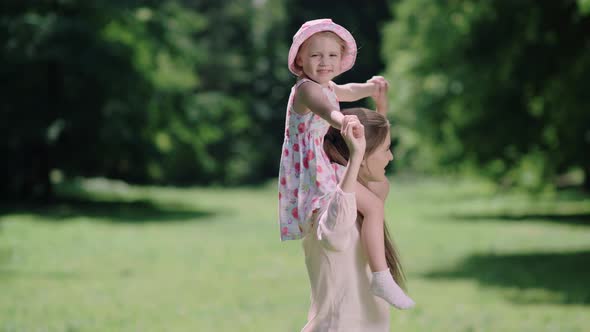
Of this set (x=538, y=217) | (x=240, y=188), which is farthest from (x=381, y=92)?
(x=240, y=188)

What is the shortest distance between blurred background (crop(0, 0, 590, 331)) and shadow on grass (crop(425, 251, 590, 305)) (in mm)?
61

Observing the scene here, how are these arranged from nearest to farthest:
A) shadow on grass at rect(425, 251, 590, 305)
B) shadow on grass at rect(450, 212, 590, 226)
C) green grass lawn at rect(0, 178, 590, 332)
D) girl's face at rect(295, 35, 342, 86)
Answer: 1. girl's face at rect(295, 35, 342, 86)
2. green grass lawn at rect(0, 178, 590, 332)
3. shadow on grass at rect(425, 251, 590, 305)
4. shadow on grass at rect(450, 212, 590, 226)

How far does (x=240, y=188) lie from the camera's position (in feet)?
151

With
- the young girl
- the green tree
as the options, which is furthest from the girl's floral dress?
the green tree

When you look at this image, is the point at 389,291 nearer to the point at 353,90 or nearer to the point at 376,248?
the point at 376,248

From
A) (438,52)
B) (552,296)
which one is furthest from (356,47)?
(438,52)

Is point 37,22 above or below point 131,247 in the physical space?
above

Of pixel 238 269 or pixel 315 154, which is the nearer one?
pixel 315 154

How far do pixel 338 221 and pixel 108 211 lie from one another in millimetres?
24385

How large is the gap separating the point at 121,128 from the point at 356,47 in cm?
2318

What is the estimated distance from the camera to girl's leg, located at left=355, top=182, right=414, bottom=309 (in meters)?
3.42

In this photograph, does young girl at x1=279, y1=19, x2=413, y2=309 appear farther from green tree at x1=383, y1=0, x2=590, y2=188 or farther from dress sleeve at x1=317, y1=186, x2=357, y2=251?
green tree at x1=383, y1=0, x2=590, y2=188

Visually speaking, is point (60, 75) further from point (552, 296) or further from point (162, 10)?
point (552, 296)

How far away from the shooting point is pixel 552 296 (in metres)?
11.9
